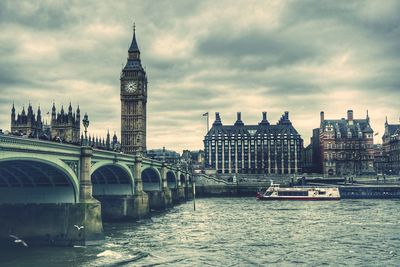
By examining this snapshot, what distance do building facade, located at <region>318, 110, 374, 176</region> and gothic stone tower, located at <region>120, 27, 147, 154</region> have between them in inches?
2781

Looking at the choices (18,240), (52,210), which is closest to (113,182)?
(52,210)

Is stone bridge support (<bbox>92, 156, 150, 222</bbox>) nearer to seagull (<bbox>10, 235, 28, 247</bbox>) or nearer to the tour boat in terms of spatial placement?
seagull (<bbox>10, 235, 28, 247</bbox>)

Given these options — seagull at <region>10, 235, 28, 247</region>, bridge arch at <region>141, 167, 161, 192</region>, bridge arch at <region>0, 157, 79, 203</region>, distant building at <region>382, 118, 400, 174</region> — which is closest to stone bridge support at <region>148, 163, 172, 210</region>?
bridge arch at <region>141, 167, 161, 192</region>

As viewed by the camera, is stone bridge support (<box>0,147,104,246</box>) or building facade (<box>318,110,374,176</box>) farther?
building facade (<box>318,110,374,176</box>)

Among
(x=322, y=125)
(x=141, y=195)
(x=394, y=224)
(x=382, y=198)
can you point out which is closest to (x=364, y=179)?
(x=382, y=198)

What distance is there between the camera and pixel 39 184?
160 ft

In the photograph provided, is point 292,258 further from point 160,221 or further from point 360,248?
point 160,221

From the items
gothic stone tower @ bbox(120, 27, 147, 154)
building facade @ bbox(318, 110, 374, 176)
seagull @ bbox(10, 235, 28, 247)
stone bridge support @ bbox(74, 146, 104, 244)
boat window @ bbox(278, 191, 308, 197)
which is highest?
gothic stone tower @ bbox(120, 27, 147, 154)

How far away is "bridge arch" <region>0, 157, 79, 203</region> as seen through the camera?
150ft

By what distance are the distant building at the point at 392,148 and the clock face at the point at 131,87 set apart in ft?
329

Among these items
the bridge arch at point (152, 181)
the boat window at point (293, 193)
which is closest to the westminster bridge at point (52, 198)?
the bridge arch at point (152, 181)

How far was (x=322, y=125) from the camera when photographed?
189375mm

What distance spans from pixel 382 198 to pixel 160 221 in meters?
76.1

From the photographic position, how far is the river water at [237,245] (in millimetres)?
40625
